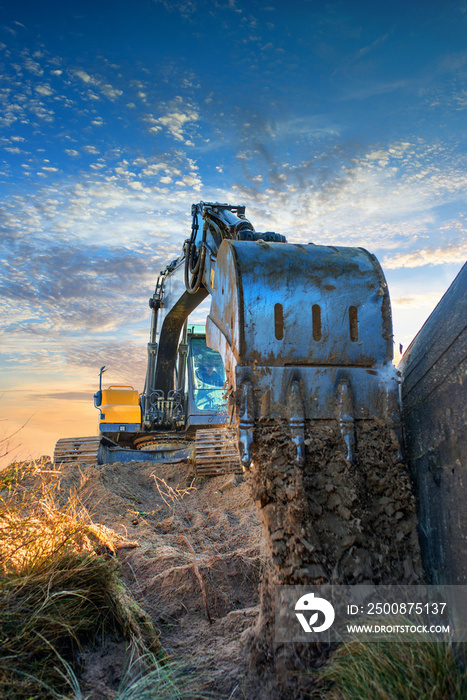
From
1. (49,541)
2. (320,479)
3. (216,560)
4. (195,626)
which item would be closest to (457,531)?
(320,479)

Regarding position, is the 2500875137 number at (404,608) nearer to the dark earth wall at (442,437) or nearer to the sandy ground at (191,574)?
the dark earth wall at (442,437)

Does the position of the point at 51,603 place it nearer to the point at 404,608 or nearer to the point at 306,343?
the point at 404,608

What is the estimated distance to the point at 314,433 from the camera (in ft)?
7.20

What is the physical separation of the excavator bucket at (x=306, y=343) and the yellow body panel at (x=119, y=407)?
6.65 meters

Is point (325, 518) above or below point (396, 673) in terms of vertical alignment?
above

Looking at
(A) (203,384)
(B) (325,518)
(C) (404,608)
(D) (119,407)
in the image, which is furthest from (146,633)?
(D) (119,407)

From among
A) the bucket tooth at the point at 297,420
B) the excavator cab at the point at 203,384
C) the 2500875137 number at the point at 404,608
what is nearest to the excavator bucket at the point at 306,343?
the bucket tooth at the point at 297,420

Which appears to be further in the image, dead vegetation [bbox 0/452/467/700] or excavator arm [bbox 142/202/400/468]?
excavator arm [bbox 142/202/400/468]

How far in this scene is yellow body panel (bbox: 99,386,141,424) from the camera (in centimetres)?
874

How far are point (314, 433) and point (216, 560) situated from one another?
1618 millimetres

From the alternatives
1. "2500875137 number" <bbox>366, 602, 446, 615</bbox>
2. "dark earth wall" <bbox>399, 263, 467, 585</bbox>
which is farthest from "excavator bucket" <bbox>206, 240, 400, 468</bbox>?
"2500875137 number" <bbox>366, 602, 446, 615</bbox>

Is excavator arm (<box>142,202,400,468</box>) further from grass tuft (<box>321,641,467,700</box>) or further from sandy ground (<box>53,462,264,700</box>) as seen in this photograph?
grass tuft (<box>321,641,467,700</box>)

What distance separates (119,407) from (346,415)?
7.13 metres

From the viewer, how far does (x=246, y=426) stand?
2178mm
